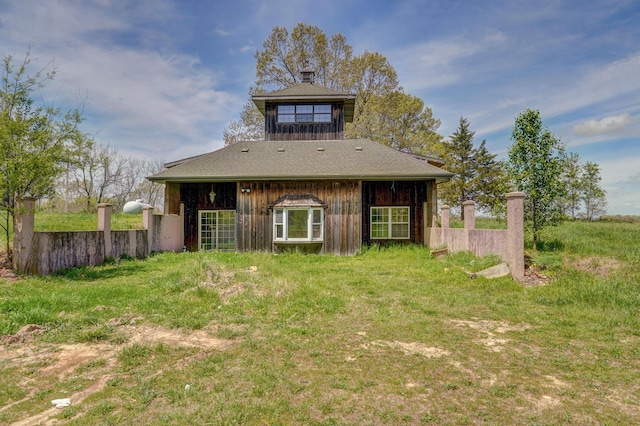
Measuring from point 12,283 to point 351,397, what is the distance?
8.08 meters

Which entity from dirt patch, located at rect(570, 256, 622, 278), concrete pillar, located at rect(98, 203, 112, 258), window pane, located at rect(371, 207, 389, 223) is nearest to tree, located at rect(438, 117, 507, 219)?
window pane, located at rect(371, 207, 389, 223)

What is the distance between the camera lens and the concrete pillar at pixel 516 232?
7.59 meters

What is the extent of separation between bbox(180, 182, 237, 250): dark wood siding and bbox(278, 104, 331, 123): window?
5.37 meters

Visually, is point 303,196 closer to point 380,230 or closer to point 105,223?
point 380,230

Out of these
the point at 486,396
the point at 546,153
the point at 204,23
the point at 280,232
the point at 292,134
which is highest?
the point at 204,23

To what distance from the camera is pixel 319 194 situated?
13.6 m

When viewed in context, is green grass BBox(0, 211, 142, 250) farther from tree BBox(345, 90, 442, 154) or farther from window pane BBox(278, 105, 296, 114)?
tree BBox(345, 90, 442, 154)

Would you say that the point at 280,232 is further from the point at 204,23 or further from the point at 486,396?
the point at 486,396

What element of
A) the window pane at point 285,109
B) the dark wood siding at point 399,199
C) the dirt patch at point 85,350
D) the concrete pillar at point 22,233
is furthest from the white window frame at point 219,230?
the dirt patch at point 85,350

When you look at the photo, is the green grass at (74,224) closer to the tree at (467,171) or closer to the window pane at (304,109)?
the window pane at (304,109)

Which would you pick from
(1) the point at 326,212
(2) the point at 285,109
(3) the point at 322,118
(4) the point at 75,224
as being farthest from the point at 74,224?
(3) the point at 322,118

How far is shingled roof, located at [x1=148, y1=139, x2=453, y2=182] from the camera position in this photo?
13.2m

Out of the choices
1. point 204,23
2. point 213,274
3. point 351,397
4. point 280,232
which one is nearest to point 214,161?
point 280,232

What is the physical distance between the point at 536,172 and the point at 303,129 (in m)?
11.1
